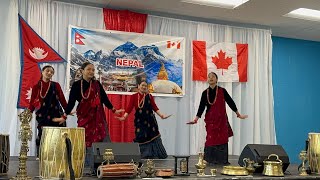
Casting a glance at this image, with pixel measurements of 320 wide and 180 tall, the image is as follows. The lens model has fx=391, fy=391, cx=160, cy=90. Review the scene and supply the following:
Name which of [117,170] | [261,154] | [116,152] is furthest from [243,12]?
[117,170]

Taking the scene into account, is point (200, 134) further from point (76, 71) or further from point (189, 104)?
point (76, 71)

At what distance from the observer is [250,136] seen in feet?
23.0

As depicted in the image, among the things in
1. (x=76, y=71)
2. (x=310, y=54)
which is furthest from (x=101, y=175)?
(x=310, y=54)

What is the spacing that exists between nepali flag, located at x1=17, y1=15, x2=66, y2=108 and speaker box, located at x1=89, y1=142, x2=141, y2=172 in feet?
10.0

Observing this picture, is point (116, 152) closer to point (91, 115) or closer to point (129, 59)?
point (91, 115)

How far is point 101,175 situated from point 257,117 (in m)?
4.98

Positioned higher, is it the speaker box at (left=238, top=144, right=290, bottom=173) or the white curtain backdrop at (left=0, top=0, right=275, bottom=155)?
the white curtain backdrop at (left=0, top=0, right=275, bottom=155)

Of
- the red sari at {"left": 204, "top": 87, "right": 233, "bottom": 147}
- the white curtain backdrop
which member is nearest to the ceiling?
the white curtain backdrop

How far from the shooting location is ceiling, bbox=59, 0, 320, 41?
5863 millimetres

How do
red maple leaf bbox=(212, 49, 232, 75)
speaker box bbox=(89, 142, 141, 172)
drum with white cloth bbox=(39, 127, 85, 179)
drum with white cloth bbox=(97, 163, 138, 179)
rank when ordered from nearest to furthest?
drum with white cloth bbox=(39, 127, 85, 179) → drum with white cloth bbox=(97, 163, 138, 179) → speaker box bbox=(89, 142, 141, 172) → red maple leaf bbox=(212, 49, 232, 75)

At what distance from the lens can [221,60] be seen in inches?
265

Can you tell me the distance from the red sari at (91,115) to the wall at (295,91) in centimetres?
445

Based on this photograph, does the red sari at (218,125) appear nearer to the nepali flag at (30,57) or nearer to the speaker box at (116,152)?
the speaker box at (116,152)

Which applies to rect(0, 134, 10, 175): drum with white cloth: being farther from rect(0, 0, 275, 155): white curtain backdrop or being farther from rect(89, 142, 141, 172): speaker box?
rect(0, 0, 275, 155): white curtain backdrop
